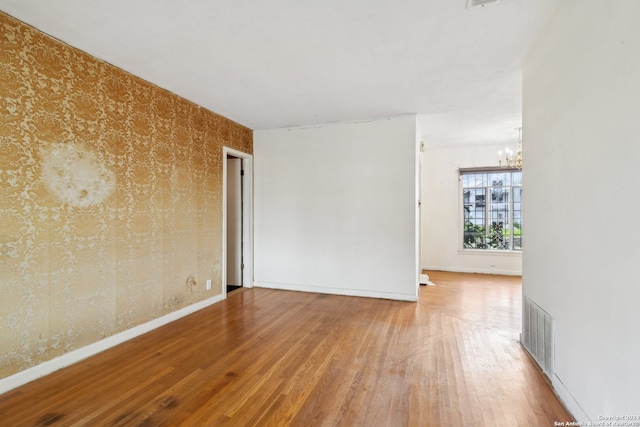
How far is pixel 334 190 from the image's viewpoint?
4.50 m

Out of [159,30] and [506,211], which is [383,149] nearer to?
[159,30]

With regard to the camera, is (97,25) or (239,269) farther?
(239,269)

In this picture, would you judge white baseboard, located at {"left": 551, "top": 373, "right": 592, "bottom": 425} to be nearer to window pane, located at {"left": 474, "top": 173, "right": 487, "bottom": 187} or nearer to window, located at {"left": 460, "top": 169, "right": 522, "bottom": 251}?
window, located at {"left": 460, "top": 169, "right": 522, "bottom": 251}

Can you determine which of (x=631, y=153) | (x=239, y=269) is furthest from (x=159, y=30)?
(x=239, y=269)

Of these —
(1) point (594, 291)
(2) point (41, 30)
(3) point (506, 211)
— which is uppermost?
(2) point (41, 30)

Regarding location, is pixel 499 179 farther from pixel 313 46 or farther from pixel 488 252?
pixel 313 46

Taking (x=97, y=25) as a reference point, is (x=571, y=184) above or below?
below

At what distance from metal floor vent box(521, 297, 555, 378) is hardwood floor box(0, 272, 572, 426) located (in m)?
0.11

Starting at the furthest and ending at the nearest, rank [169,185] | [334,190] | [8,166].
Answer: [334,190]
[169,185]
[8,166]

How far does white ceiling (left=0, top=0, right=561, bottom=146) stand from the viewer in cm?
196

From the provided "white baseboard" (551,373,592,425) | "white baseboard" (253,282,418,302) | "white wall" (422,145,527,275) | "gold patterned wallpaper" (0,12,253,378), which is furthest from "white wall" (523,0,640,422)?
"white wall" (422,145,527,275)

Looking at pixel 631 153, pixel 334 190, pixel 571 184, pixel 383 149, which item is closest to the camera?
pixel 631 153

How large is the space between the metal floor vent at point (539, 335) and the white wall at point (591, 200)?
0.27 feet

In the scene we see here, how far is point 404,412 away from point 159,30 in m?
3.23
